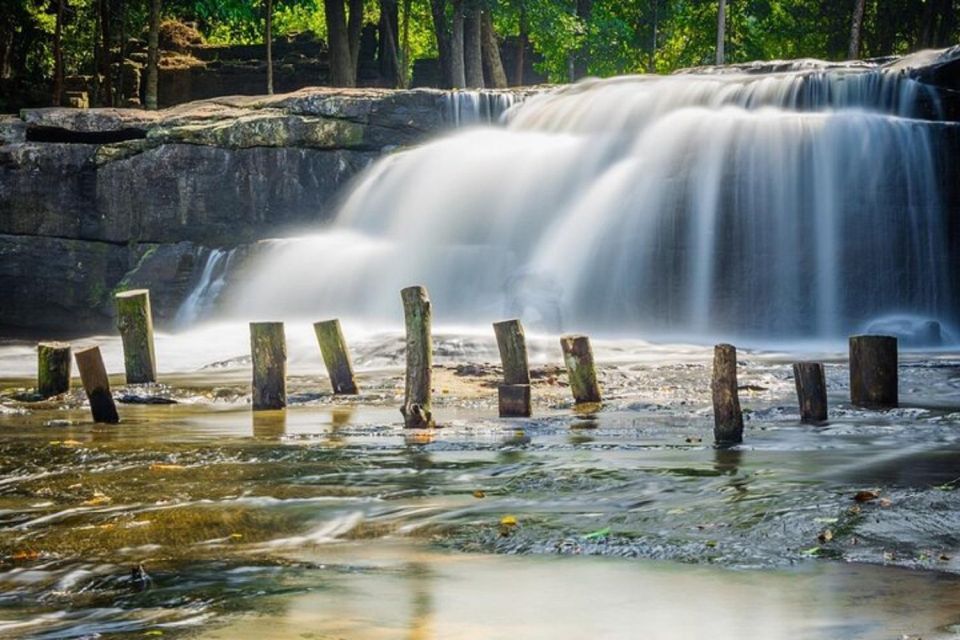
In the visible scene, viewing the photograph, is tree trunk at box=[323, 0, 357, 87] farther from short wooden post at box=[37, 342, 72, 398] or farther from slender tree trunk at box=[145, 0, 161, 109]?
short wooden post at box=[37, 342, 72, 398]

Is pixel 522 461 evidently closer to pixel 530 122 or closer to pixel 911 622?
pixel 911 622

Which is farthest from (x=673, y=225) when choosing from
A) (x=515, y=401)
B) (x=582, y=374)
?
(x=515, y=401)

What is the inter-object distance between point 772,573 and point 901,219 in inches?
658

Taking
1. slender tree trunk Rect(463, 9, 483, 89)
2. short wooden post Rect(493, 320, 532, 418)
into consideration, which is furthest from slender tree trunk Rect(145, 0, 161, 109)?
short wooden post Rect(493, 320, 532, 418)

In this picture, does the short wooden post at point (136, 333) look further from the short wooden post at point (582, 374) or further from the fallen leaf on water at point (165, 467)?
the fallen leaf on water at point (165, 467)

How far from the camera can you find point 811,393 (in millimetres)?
11531

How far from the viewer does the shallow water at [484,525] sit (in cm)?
561

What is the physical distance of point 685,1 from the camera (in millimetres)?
46812

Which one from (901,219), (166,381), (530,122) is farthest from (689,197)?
(166,381)

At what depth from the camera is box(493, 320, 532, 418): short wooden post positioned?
1215 centimetres

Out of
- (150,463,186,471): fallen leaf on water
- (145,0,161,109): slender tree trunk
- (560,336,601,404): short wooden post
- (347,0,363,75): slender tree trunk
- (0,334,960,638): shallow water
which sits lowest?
(0,334,960,638): shallow water

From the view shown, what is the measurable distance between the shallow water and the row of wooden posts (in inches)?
10.9

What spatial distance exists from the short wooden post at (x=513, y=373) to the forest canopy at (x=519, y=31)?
21715 millimetres

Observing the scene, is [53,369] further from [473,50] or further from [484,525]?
[473,50]
